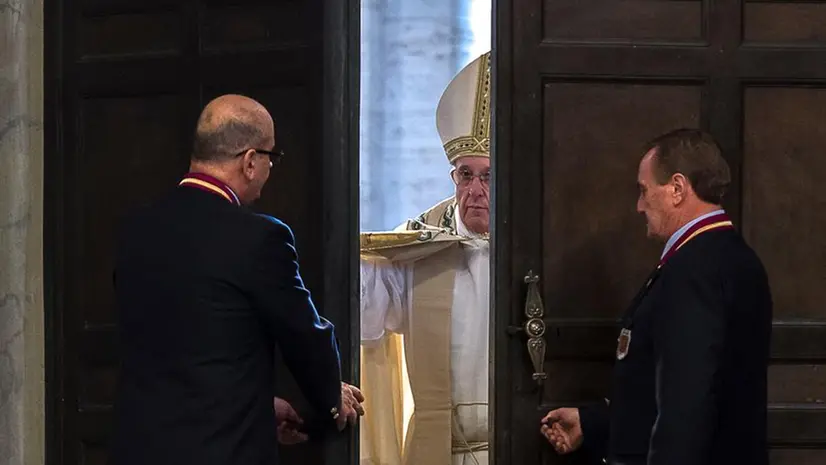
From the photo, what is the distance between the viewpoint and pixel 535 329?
9.85ft

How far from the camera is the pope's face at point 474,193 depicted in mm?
4457

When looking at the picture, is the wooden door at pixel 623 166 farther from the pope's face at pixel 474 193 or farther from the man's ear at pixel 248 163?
the pope's face at pixel 474 193

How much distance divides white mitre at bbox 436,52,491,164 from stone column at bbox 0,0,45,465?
1684mm

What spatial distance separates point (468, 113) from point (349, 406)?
1904 mm

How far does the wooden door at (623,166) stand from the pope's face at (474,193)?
1374 millimetres

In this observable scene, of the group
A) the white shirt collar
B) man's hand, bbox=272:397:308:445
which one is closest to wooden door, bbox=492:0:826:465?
man's hand, bbox=272:397:308:445

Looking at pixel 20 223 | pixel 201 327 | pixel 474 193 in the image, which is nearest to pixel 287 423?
pixel 201 327

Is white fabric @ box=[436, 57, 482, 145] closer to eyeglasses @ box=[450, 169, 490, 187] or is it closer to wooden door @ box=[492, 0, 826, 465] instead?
eyeglasses @ box=[450, 169, 490, 187]

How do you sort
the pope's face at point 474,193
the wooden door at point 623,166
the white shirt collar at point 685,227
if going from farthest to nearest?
the pope's face at point 474,193, the wooden door at point 623,166, the white shirt collar at point 685,227

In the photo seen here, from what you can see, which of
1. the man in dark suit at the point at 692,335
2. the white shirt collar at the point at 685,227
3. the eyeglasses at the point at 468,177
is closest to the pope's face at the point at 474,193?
the eyeglasses at the point at 468,177

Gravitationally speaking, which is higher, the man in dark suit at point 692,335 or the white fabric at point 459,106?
the white fabric at point 459,106

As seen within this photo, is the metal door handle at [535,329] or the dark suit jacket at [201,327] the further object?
the metal door handle at [535,329]

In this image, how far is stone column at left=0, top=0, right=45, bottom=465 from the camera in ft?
10.7

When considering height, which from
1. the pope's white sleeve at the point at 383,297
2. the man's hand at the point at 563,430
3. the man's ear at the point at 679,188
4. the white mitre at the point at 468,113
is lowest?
the man's hand at the point at 563,430
